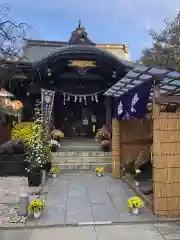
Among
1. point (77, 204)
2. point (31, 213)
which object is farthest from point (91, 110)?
point (31, 213)

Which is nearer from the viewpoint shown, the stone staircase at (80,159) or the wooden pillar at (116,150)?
the wooden pillar at (116,150)

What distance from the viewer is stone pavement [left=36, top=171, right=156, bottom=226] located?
672cm

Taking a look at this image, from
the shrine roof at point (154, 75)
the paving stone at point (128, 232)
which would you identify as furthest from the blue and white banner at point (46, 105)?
the paving stone at point (128, 232)

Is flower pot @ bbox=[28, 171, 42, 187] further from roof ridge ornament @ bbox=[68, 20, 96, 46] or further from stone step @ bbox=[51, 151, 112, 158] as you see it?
roof ridge ornament @ bbox=[68, 20, 96, 46]

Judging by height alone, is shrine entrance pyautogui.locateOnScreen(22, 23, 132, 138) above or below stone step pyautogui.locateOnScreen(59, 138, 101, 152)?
above

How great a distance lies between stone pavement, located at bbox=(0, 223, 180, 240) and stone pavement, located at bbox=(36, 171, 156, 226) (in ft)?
1.21

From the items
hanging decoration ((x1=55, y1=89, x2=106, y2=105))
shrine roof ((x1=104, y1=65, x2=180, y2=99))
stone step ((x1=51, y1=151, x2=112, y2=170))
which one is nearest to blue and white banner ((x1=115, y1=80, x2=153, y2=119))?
shrine roof ((x1=104, y1=65, x2=180, y2=99))

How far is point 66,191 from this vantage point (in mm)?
9430

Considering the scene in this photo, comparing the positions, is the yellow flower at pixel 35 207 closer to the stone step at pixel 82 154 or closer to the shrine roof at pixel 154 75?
the shrine roof at pixel 154 75

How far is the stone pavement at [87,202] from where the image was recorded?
6719 mm

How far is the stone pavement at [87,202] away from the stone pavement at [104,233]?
0.37 m

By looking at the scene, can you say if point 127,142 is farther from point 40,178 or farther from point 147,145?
point 40,178

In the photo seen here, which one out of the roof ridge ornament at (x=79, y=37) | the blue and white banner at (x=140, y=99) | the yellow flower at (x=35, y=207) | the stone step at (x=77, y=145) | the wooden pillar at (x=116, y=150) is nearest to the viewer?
the yellow flower at (x=35, y=207)

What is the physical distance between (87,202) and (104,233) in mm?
2325
